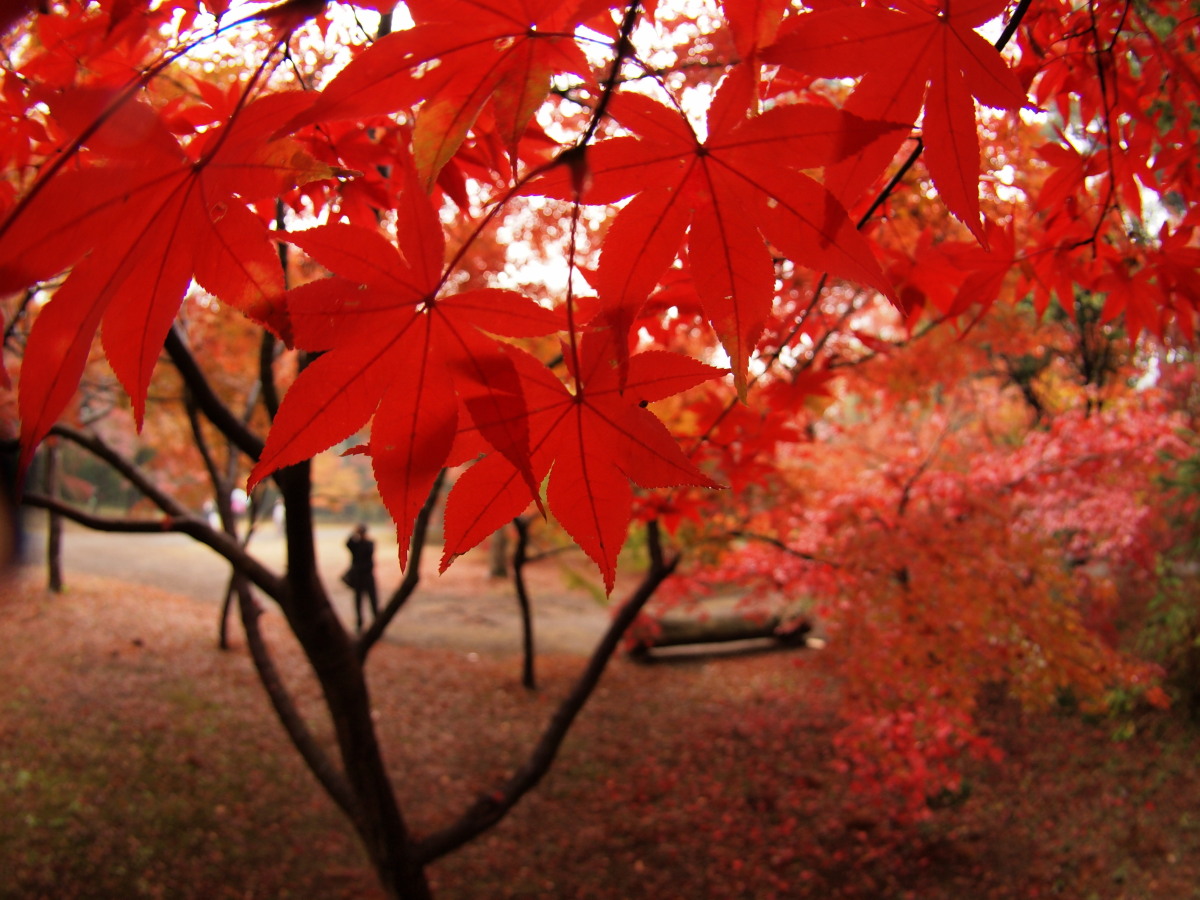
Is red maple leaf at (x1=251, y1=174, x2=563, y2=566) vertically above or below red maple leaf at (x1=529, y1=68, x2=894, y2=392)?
below

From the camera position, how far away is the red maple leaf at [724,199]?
0.43 meters

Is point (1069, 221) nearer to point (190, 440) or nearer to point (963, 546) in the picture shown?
point (963, 546)

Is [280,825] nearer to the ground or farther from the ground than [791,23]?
nearer to the ground

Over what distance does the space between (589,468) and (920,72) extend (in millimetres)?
354

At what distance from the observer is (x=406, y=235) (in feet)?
1.47

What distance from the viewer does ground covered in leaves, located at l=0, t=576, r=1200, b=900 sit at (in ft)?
12.6

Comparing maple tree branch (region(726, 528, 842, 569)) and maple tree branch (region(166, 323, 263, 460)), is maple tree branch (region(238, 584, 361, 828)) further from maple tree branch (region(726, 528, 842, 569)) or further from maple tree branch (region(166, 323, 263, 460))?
maple tree branch (region(726, 528, 842, 569))

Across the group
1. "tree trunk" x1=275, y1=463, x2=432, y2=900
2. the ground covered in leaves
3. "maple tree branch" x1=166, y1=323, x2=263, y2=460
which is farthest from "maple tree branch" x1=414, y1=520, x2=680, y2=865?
"maple tree branch" x1=166, y1=323, x2=263, y2=460

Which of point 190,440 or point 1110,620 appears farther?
point 190,440

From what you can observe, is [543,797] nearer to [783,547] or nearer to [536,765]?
[536,765]

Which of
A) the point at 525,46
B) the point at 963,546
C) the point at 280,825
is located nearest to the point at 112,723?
the point at 280,825

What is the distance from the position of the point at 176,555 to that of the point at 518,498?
13.7 metres

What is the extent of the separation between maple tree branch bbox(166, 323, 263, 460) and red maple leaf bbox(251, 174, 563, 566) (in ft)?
4.53

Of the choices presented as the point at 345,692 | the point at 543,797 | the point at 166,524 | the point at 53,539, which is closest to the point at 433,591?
the point at 53,539
